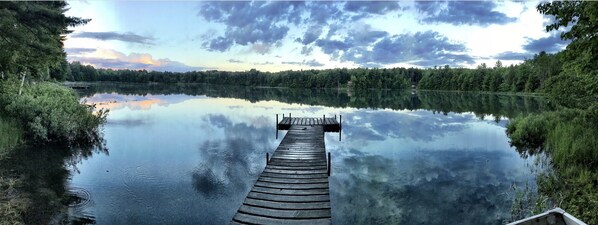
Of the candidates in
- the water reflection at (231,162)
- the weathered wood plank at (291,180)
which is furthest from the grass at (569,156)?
the water reflection at (231,162)

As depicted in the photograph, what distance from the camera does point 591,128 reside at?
1585cm

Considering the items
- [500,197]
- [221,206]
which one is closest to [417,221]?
[500,197]

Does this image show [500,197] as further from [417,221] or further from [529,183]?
[417,221]

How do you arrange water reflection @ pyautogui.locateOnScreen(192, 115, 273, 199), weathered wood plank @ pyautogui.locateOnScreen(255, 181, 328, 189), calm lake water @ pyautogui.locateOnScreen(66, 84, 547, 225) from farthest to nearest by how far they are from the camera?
water reflection @ pyautogui.locateOnScreen(192, 115, 273, 199), calm lake water @ pyautogui.locateOnScreen(66, 84, 547, 225), weathered wood plank @ pyautogui.locateOnScreen(255, 181, 328, 189)

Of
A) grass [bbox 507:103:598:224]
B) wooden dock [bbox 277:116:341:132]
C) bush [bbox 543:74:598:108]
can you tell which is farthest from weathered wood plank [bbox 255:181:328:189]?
wooden dock [bbox 277:116:341:132]

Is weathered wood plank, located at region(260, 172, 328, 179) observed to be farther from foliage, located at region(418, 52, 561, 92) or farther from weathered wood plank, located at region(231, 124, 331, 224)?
foliage, located at region(418, 52, 561, 92)

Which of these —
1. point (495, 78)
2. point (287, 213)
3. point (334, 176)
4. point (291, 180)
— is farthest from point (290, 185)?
point (495, 78)

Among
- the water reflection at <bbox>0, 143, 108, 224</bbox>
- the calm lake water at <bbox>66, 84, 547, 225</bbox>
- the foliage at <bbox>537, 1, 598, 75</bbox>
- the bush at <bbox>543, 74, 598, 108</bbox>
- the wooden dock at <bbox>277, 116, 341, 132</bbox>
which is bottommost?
the calm lake water at <bbox>66, 84, 547, 225</bbox>

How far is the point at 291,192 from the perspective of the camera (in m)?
9.46

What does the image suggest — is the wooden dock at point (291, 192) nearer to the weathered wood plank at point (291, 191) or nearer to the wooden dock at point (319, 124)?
the weathered wood plank at point (291, 191)

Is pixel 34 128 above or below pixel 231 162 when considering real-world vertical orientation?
above

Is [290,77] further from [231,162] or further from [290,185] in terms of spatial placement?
[290,185]

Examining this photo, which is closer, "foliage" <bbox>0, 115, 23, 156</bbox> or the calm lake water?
the calm lake water

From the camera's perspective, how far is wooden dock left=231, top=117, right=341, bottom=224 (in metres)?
7.75
